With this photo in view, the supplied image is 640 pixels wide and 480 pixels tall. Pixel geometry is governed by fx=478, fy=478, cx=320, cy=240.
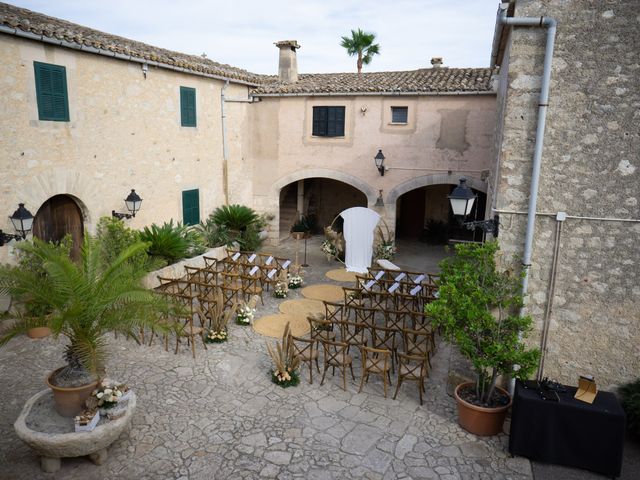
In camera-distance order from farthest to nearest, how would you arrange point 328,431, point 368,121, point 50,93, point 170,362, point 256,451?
1. point 368,121
2. point 50,93
3. point 170,362
4. point 328,431
5. point 256,451

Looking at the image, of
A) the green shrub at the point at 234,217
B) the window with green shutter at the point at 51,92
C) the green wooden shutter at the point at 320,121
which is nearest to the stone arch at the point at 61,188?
the window with green shutter at the point at 51,92

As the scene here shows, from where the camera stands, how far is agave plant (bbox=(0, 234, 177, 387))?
5.64m

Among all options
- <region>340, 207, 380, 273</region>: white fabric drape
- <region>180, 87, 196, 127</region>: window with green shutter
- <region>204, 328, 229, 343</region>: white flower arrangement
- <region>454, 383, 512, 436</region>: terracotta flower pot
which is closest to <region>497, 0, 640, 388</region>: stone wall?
<region>454, 383, 512, 436</region>: terracotta flower pot

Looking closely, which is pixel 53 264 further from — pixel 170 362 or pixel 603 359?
pixel 603 359

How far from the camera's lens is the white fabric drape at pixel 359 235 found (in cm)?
1305

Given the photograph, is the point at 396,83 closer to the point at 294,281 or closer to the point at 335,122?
the point at 335,122

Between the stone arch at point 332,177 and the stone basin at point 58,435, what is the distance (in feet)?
35.7

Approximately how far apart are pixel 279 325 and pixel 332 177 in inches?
282

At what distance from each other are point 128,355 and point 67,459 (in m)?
2.75

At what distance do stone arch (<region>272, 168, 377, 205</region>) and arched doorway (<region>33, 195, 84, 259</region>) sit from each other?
23.2 feet

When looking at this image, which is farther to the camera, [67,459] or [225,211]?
[225,211]

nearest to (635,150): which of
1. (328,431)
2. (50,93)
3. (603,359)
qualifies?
(603,359)

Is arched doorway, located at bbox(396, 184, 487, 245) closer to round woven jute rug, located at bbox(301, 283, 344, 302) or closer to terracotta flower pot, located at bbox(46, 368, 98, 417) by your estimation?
round woven jute rug, located at bbox(301, 283, 344, 302)

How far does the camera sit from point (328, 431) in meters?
6.54
